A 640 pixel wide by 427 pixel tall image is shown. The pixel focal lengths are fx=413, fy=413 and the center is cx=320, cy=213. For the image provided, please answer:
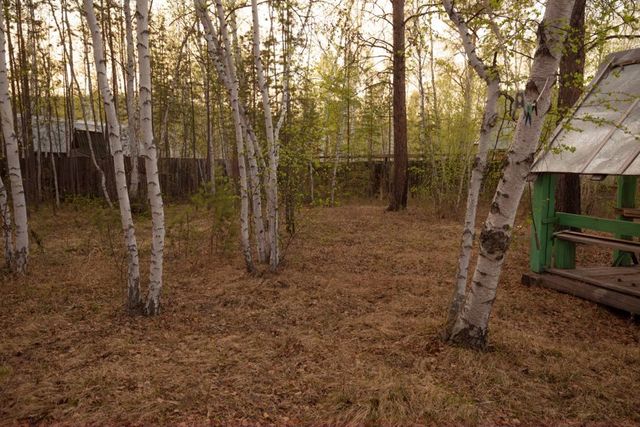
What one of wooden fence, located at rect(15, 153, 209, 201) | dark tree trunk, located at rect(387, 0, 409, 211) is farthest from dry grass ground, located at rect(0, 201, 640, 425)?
wooden fence, located at rect(15, 153, 209, 201)

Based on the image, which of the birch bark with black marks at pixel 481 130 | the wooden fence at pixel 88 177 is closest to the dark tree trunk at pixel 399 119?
the wooden fence at pixel 88 177

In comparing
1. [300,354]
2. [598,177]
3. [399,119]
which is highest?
[399,119]

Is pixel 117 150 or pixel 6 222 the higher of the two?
pixel 117 150

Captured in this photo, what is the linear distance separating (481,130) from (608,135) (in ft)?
8.36

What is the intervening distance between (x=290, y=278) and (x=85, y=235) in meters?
5.65

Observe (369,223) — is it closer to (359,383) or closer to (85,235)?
(85,235)

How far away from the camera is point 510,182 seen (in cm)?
317

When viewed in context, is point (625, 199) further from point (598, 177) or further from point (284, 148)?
point (284, 148)

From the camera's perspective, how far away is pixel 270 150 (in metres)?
5.68

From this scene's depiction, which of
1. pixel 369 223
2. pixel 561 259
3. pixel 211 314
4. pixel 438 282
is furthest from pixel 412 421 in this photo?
pixel 369 223

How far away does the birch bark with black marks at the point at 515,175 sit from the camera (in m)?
2.93

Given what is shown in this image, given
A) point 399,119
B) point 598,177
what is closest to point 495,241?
point 598,177

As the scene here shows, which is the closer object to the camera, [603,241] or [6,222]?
[603,241]

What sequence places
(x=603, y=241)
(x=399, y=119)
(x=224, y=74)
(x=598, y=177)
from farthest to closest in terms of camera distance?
(x=399, y=119)
(x=224, y=74)
(x=603, y=241)
(x=598, y=177)
